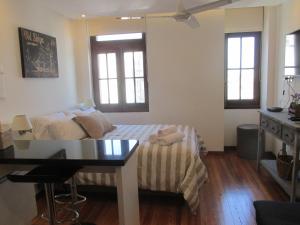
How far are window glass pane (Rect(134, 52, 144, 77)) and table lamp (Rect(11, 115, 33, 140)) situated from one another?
250 centimetres

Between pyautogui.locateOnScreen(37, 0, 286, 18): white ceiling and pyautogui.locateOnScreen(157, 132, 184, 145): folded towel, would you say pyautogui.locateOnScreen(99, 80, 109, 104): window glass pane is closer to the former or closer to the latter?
pyautogui.locateOnScreen(37, 0, 286, 18): white ceiling

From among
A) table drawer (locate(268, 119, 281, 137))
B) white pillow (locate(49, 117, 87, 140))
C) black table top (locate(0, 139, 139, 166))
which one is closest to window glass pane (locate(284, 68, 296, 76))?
table drawer (locate(268, 119, 281, 137))

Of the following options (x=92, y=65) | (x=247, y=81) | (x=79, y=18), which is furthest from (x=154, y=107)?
(x=79, y=18)

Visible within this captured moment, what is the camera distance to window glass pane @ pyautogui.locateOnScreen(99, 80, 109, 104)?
16.1 feet

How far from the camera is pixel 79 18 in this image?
449 cm

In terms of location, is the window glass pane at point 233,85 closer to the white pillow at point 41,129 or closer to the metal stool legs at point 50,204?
the white pillow at point 41,129


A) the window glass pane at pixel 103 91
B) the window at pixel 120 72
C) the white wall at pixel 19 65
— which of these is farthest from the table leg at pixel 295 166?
the window glass pane at pixel 103 91

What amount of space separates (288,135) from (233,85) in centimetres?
221

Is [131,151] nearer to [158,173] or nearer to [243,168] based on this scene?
[158,173]

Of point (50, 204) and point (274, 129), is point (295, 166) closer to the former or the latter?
point (274, 129)

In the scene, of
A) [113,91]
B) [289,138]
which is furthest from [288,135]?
[113,91]

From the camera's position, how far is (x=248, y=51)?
4555mm

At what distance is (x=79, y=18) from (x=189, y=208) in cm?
373

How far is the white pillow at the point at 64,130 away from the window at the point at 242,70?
9.52 ft
